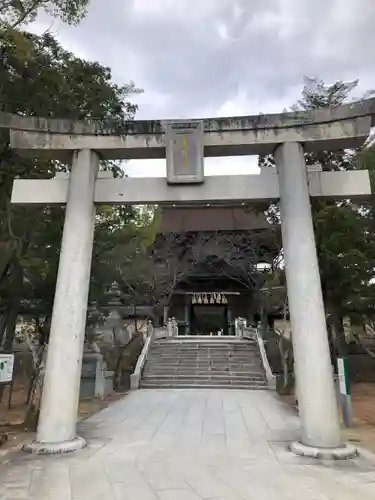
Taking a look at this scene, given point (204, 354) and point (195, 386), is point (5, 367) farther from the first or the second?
point (204, 354)

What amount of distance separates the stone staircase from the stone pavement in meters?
7.37

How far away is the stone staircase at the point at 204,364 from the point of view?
51.2ft

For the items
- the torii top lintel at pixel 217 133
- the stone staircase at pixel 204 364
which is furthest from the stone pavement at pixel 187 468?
the stone staircase at pixel 204 364

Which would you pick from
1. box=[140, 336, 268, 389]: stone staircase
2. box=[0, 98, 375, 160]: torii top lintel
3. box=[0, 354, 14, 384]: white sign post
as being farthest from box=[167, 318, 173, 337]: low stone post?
box=[0, 98, 375, 160]: torii top lintel

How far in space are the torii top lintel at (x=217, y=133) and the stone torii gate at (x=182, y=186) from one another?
2 centimetres

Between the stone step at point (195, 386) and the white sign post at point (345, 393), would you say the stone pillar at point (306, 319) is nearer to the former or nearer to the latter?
the white sign post at point (345, 393)

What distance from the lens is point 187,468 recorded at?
5.09 meters

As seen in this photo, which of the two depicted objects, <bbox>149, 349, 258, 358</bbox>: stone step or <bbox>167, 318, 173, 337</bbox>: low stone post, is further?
<bbox>167, 318, 173, 337</bbox>: low stone post

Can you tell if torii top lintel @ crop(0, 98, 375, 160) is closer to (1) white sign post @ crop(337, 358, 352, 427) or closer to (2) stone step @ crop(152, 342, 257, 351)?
(1) white sign post @ crop(337, 358, 352, 427)

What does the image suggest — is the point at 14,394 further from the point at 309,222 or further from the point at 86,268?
the point at 309,222

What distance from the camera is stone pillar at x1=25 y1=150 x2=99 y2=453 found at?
5938 millimetres

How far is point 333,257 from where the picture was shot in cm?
1202

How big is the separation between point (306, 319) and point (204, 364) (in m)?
12.1

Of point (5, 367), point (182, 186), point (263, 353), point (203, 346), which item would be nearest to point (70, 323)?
point (5, 367)
